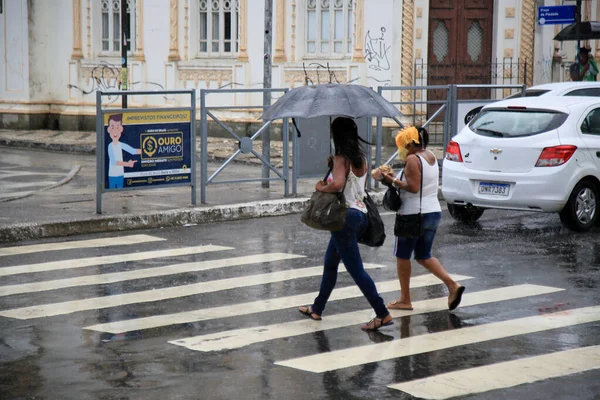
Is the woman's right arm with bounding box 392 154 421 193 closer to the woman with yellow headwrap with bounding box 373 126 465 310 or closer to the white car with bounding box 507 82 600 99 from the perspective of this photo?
the woman with yellow headwrap with bounding box 373 126 465 310

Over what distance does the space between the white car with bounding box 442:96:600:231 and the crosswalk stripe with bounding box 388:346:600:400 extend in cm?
572

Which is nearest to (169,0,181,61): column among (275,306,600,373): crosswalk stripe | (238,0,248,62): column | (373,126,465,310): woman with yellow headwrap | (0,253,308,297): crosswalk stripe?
(238,0,248,62): column

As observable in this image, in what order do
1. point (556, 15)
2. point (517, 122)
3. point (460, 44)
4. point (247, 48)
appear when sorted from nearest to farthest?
point (517, 122), point (556, 15), point (460, 44), point (247, 48)

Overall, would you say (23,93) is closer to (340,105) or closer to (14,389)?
(340,105)

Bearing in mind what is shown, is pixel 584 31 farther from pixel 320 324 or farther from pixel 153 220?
pixel 320 324

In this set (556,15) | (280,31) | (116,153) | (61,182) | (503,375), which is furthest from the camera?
(280,31)

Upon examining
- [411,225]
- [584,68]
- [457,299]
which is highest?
[584,68]

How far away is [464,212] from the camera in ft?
47.9

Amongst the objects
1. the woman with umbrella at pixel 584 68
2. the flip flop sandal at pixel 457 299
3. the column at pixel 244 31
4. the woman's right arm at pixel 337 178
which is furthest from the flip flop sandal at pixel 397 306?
the column at pixel 244 31

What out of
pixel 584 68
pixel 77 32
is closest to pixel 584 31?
pixel 584 68

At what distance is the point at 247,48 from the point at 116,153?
13047 millimetres

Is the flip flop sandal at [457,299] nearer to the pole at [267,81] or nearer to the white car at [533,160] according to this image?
the white car at [533,160]

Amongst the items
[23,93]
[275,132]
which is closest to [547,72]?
[275,132]

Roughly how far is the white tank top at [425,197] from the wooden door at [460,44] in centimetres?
1681
